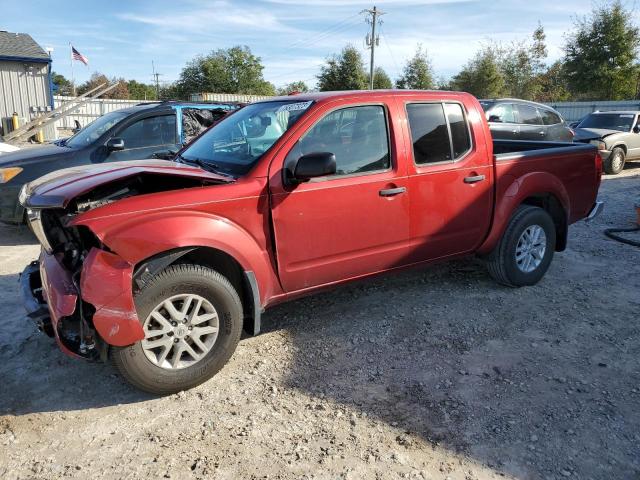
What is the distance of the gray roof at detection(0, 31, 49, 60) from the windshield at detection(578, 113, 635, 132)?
20493 mm

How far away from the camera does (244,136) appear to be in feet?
13.5

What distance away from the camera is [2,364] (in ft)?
12.0

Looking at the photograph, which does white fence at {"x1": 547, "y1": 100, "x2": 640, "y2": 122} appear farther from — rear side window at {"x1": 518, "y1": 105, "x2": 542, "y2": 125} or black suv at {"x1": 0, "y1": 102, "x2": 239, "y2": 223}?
black suv at {"x1": 0, "y1": 102, "x2": 239, "y2": 223}

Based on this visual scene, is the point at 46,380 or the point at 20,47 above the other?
the point at 20,47

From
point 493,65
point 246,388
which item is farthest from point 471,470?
point 493,65

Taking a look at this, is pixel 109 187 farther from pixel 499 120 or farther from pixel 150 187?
pixel 499 120

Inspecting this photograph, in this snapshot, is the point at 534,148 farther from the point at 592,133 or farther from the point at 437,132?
the point at 592,133

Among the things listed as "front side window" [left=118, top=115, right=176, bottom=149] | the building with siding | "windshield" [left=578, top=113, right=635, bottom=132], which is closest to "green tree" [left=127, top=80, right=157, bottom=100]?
the building with siding

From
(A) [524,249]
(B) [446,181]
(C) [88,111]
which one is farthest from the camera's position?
(C) [88,111]

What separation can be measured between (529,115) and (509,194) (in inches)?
333

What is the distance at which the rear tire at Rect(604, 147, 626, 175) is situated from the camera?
12805 mm

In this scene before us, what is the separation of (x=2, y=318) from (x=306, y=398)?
279cm

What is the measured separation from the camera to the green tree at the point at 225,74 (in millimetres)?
53125

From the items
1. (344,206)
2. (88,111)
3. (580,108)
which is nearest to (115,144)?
(344,206)
